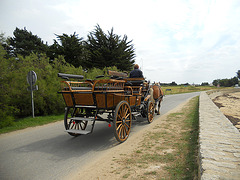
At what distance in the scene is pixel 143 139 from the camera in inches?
197

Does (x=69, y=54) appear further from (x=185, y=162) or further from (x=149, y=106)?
(x=185, y=162)

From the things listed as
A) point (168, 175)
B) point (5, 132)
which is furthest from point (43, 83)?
point (168, 175)

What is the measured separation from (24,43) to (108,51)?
15277 millimetres

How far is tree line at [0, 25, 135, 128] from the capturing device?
715 centimetres

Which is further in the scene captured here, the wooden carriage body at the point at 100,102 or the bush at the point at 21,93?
the bush at the point at 21,93

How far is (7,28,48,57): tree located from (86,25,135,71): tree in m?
8.81

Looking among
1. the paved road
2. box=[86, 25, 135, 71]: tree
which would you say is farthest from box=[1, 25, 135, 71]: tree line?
the paved road

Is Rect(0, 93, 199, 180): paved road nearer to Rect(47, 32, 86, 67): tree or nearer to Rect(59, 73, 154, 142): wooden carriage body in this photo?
Rect(59, 73, 154, 142): wooden carriage body

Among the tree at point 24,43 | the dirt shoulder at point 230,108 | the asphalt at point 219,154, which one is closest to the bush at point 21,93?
the asphalt at point 219,154

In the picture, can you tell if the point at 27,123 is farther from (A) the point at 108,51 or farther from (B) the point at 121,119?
(A) the point at 108,51

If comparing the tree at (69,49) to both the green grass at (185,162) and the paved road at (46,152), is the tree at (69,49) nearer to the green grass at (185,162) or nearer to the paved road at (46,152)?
the paved road at (46,152)

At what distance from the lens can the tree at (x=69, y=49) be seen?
20453 mm

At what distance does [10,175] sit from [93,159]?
1.58 meters

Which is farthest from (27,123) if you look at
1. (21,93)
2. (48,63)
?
(48,63)
